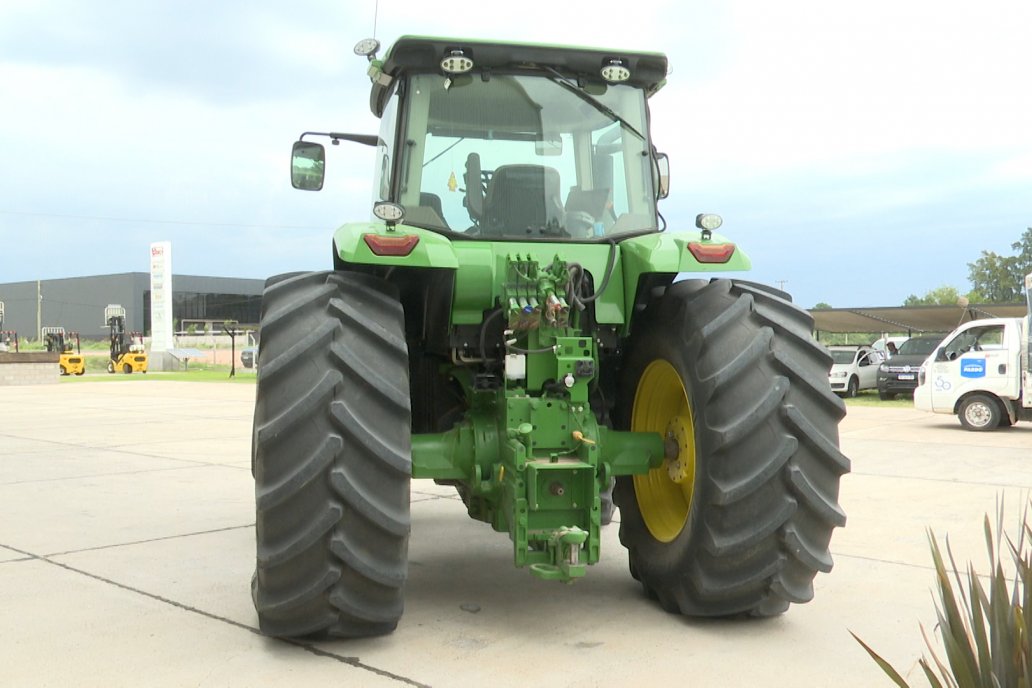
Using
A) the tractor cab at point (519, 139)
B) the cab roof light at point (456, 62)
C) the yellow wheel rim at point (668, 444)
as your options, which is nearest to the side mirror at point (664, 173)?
the tractor cab at point (519, 139)

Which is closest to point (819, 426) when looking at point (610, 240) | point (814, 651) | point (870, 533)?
point (814, 651)

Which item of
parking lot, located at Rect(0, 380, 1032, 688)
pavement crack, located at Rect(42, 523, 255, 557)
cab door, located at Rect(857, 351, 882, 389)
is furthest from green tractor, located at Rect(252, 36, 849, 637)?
cab door, located at Rect(857, 351, 882, 389)

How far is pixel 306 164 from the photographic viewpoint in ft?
18.0

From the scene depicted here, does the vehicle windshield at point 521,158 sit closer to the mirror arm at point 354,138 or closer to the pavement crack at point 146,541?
the mirror arm at point 354,138

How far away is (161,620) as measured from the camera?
4.19 metres

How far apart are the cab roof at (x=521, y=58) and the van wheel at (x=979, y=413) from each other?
11.8 metres

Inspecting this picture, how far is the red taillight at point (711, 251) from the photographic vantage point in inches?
160

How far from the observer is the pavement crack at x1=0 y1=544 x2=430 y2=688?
11.3 feet

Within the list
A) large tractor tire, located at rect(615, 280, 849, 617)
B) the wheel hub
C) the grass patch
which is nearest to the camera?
large tractor tire, located at rect(615, 280, 849, 617)

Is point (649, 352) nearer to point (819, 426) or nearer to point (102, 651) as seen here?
point (819, 426)

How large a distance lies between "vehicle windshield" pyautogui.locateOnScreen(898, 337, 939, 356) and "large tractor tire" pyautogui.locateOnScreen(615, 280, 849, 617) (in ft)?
67.5

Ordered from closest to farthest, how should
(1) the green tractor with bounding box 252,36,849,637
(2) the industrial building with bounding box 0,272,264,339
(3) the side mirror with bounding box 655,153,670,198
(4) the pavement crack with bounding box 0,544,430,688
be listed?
(4) the pavement crack with bounding box 0,544,430,688 < (1) the green tractor with bounding box 252,36,849,637 < (3) the side mirror with bounding box 655,153,670,198 < (2) the industrial building with bounding box 0,272,264,339

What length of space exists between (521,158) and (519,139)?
0.10m

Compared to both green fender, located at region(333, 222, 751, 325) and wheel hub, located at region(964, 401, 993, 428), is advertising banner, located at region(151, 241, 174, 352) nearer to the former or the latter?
wheel hub, located at region(964, 401, 993, 428)
